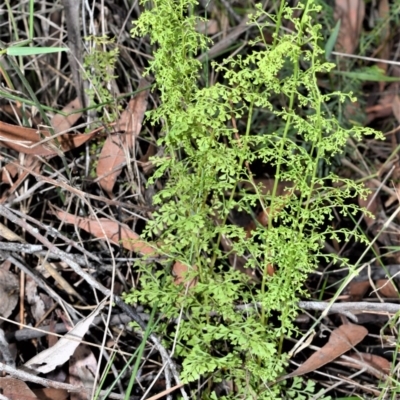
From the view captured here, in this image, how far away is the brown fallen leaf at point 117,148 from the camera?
2.20m

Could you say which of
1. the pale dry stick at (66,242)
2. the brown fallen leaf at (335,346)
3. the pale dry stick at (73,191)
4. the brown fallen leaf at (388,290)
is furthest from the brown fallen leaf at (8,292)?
the brown fallen leaf at (388,290)

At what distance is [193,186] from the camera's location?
1773 mm

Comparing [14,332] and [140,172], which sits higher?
[140,172]

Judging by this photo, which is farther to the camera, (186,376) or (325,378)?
(325,378)

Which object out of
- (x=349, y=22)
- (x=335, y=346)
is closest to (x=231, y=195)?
(x=335, y=346)

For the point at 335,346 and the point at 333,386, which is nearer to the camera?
the point at 333,386

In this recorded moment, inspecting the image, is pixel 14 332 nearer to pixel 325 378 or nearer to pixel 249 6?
pixel 325 378

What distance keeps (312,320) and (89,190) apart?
0.87m

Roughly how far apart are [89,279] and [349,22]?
1.76 m

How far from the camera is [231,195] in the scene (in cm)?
180

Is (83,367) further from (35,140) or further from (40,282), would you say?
(35,140)

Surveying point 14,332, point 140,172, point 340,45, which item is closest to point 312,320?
point 140,172

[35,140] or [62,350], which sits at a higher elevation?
[35,140]

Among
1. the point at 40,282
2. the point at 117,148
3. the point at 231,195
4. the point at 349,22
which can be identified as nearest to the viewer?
the point at 231,195
